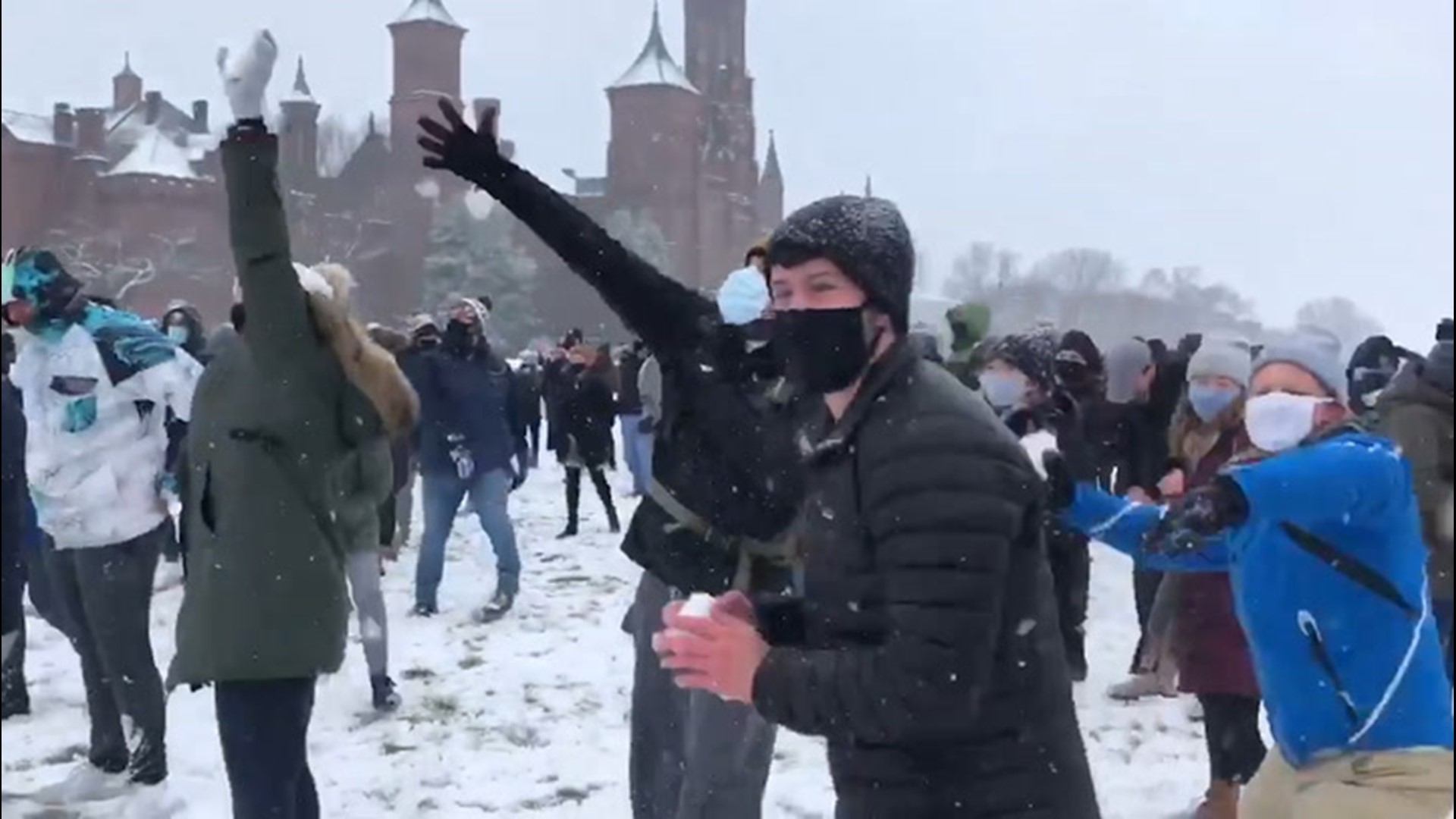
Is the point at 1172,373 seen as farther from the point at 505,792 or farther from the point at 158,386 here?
the point at 158,386

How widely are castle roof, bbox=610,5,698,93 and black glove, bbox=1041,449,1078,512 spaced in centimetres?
7038

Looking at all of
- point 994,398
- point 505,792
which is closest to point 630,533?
point 994,398

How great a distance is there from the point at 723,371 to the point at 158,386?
2.60 m

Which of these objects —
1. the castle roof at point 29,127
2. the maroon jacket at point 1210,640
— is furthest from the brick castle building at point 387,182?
the maroon jacket at point 1210,640

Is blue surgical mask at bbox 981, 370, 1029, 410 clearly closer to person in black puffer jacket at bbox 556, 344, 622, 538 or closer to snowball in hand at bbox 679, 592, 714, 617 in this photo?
snowball in hand at bbox 679, 592, 714, 617

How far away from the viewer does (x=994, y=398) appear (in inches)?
210

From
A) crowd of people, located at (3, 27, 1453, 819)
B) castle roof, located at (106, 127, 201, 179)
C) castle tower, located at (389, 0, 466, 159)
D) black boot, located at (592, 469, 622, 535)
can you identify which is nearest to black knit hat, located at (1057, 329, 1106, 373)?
Result: crowd of people, located at (3, 27, 1453, 819)

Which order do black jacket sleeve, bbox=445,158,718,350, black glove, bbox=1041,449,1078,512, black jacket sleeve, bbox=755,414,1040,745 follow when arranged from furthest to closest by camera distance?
1. black jacket sleeve, bbox=445,158,718,350
2. black glove, bbox=1041,449,1078,512
3. black jacket sleeve, bbox=755,414,1040,745

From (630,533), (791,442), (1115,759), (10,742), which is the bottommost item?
(1115,759)

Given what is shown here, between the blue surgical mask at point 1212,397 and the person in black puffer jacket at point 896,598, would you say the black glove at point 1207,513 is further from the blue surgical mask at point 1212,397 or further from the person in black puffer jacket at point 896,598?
the blue surgical mask at point 1212,397

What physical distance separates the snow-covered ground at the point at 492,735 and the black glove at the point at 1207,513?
7.85ft

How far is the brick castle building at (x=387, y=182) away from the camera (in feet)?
12.3

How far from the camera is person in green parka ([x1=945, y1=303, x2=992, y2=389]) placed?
8.27 metres

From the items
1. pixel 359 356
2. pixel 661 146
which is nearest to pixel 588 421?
pixel 359 356
